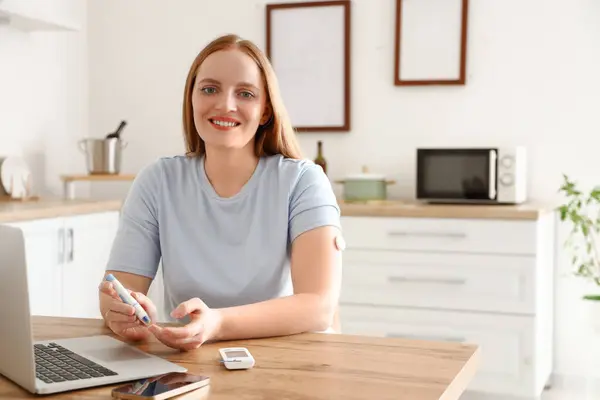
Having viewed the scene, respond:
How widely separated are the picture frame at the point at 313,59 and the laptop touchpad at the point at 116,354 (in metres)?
2.83

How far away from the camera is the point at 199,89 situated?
180cm

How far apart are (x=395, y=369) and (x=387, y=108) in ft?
9.47

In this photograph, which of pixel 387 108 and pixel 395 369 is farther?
pixel 387 108

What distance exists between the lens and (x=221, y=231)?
1.78 meters

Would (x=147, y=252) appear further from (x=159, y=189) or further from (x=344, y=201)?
(x=344, y=201)

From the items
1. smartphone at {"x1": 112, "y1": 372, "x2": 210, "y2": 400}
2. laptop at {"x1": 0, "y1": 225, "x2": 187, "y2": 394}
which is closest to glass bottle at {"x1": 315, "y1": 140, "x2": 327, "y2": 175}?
laptop at {"x1": 0, "y1": 225, "x2": 187, "y2": 394}

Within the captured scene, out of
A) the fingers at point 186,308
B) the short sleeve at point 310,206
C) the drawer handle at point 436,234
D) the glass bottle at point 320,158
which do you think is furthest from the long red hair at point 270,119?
the glass bottle at point 320,158

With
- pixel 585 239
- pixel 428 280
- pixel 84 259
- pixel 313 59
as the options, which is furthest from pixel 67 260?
pixel 585 239

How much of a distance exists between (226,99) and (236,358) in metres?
0.71

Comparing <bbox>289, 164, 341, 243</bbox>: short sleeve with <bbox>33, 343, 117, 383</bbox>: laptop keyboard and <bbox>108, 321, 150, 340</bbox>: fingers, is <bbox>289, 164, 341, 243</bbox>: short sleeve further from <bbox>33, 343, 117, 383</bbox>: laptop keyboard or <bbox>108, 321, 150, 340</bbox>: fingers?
<bbox>33, 343, 117, 383</bbox>: laptop keyboard

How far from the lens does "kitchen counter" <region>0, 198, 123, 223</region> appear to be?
2.90 metres

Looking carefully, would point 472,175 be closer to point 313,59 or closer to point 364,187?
point 364,187

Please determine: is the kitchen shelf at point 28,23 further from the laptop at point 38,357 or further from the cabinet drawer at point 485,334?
the laptop at point 38,357

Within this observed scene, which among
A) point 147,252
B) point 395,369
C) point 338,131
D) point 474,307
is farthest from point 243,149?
point 338,131
